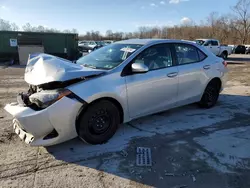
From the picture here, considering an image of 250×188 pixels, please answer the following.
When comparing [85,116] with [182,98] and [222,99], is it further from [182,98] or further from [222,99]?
[222,99]

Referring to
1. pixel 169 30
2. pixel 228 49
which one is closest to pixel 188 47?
pixel 228 49

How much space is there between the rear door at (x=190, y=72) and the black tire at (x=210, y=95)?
0.27 metres

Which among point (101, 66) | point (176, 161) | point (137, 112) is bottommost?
point (176, 161)

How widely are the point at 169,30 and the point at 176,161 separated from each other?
81530 millimetres

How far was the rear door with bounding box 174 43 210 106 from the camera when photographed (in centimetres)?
479

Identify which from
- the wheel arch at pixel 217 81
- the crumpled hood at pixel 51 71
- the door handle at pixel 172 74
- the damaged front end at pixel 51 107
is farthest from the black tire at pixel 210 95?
the damaged front end at pixel 51 107

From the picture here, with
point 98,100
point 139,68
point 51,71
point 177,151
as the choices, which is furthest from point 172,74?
point 51,71

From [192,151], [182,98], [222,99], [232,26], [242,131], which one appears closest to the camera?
[192,151]

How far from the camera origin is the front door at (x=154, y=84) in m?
4.00

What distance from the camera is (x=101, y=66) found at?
13.2 feet

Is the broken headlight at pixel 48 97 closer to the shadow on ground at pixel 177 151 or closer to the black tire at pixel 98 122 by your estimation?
the black tire at pixel 98 122

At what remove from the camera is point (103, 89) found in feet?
11.6

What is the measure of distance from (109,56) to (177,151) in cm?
203

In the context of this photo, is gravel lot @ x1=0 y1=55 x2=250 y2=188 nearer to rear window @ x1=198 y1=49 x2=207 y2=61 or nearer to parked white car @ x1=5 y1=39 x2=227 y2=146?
parked white car @ x1=5 y1=39 x2=227 y2=146
